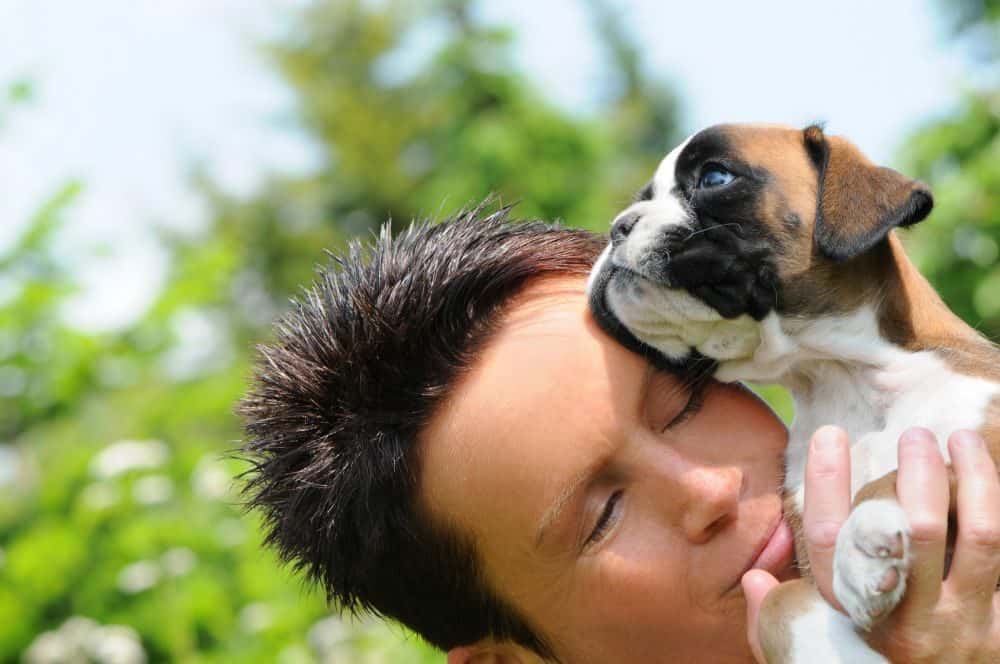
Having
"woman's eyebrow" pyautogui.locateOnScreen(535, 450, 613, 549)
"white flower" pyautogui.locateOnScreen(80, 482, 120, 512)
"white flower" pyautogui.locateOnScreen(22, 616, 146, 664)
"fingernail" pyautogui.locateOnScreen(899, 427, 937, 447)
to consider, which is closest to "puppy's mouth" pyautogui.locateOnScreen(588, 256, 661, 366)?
"woman's eyebrow" pyautogui.locateOnScreen(535, 450, 613, 549)

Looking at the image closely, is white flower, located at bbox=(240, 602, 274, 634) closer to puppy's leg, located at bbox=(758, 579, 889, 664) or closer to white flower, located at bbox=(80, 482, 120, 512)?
white flower, located at bbox=(80, 482, 120, 512)

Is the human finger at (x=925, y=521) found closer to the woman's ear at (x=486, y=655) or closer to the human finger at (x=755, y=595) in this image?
the human finger at (x=755, y=595)

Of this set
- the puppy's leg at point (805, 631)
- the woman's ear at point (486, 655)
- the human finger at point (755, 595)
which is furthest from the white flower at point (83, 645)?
the puppy's leg at point (805, 631)

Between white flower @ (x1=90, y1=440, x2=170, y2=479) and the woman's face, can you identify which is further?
white flower @ (x1=90, y1=440, x2=170, y2=479)

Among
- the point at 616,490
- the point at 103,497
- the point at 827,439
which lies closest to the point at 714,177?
the point at 827,439

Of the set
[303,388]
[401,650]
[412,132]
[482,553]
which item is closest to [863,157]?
[482,553]

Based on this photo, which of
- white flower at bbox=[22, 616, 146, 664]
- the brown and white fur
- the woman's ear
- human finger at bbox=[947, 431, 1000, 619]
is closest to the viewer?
human finger at bbox=[947, 431, 1000, 619]

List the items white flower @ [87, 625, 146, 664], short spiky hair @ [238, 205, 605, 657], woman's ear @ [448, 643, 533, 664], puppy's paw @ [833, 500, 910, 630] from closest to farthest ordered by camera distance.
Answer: puppy's paw @ [833, 500, 910, 630]
short spiky hair @ [238, 205, 605, 657]
woman's ear @ [448, 643, 533, 664]
white flower @ [87, 625, 146, 664]

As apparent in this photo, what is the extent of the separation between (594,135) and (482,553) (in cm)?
1282

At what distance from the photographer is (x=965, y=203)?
5.79 metres

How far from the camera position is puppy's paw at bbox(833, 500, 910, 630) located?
7.08ft

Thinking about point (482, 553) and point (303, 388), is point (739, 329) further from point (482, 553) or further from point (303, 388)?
point (303, 388)

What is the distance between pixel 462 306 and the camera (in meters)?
2.99

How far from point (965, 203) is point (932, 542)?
4054 millimetres
